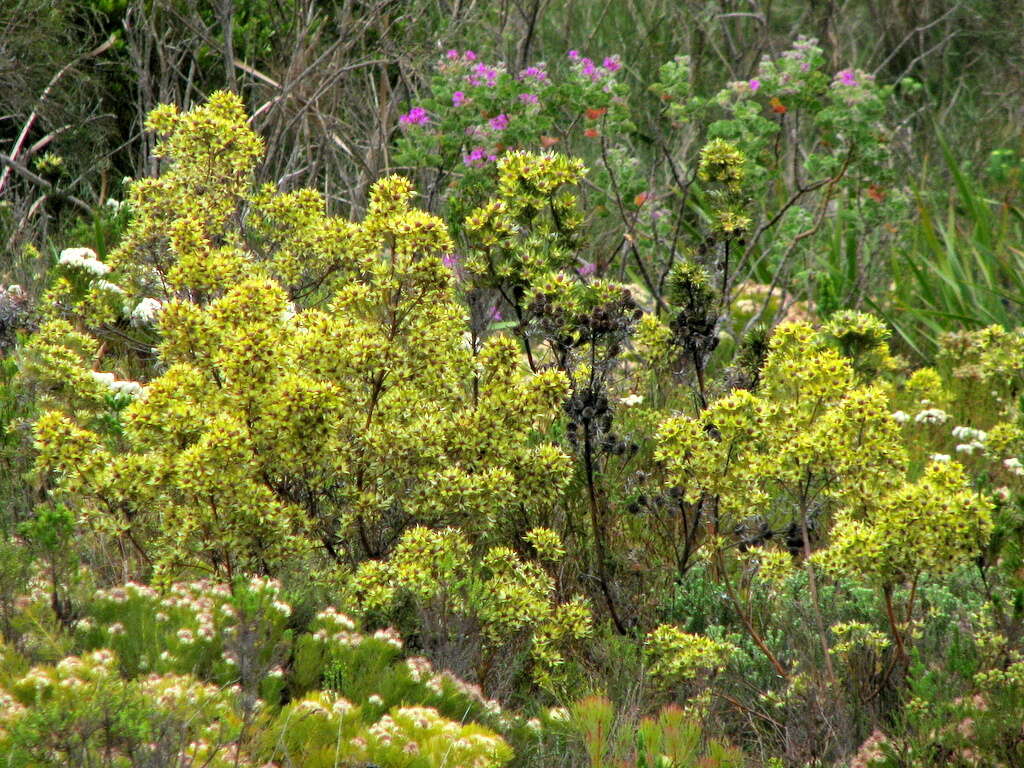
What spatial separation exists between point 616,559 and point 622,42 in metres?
6.88

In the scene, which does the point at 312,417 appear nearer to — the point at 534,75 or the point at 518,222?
the point at 518,222

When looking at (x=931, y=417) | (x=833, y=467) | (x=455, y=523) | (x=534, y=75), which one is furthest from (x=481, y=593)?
(x=534, y=75)

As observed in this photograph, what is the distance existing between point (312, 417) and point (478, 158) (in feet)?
11.1

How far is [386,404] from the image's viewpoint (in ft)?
11.1

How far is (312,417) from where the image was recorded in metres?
3.13

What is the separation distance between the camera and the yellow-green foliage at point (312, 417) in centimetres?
315

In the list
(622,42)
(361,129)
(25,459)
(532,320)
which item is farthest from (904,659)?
(622,42)

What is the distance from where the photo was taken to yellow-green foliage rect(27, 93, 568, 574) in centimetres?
315

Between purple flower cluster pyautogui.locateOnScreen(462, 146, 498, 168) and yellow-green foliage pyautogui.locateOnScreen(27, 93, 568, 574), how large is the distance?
2597 millimetres

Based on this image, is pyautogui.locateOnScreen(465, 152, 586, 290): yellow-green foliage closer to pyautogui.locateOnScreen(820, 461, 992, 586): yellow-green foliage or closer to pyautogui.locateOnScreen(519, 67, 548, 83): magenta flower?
pyautogui.locateOnScreen(820, 461, 992, 586): yellow-green foliage

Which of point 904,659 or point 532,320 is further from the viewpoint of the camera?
point 532,320

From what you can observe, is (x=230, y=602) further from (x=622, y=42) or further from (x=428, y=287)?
(x=622, y=42)

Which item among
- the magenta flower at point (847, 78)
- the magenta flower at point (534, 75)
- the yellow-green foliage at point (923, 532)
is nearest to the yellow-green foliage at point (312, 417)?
the yellow-green foliage at point (923, 532)

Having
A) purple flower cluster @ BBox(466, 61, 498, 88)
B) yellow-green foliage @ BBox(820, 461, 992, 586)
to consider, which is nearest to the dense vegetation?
yellow-green foliage @ BBox(820, 461, 992, 586)
